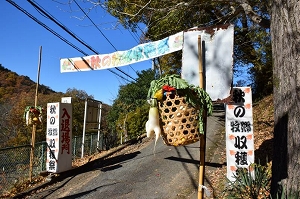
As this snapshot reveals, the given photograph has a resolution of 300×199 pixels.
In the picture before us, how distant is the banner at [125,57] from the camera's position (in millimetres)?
8094

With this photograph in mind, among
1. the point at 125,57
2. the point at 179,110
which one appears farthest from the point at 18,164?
the point at 179,110

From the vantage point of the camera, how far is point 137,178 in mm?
7539

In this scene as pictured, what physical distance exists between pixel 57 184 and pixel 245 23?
11227 mm

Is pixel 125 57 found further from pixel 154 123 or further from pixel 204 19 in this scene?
pixel 154 123

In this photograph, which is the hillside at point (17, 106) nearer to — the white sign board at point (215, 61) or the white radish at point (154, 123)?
the white sign board at point (215, 61)

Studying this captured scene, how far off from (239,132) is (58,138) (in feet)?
17.3

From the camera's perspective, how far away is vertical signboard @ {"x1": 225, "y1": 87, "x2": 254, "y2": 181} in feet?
19.7

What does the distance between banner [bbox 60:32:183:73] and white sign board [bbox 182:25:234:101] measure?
5.37 meters

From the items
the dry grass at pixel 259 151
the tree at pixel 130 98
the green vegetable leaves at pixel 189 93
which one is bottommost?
the dry grass at pixel 259 151

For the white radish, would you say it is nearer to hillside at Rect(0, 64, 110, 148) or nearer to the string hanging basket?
the string hanging basket

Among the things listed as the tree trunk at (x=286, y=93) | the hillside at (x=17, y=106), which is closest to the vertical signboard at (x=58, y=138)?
the hillside at (x=17, y=106)

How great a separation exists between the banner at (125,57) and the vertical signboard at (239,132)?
2.57 m

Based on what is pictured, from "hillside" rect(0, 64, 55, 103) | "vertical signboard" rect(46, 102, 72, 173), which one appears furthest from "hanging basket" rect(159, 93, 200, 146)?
"hillside" rect(0, 64, 55, 103)

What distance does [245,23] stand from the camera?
546 inches
